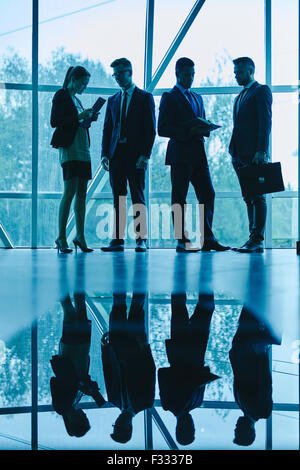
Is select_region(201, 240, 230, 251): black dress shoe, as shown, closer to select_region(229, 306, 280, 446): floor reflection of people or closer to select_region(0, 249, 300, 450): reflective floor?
Answer: select_region(0, 249, 300, 450): reflective floor

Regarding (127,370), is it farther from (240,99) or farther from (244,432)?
(240,99)

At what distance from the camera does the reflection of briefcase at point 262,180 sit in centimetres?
497

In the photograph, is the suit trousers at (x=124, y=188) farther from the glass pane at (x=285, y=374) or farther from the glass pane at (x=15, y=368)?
the glass pane at (x=285, y=374)

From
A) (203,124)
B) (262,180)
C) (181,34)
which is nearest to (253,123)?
(203,124)

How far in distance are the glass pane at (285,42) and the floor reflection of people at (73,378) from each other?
7.51 m

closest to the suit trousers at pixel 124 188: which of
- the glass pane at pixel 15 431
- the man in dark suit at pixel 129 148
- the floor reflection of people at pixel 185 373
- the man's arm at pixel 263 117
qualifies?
the man in dark suit at pixel 129 148

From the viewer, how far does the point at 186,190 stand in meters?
5.26

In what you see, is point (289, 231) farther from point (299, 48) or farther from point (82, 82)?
point (82, 82)

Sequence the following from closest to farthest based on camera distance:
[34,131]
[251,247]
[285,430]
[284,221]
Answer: [285,430]
[251,247]
[34,131]
[284,221]

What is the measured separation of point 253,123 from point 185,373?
4570 mm

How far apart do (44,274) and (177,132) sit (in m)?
2.88
